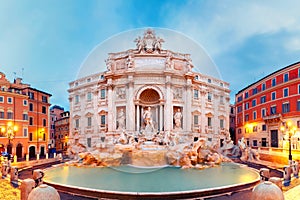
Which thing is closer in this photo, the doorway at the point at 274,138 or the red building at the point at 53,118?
the doorway at the point at 274,138

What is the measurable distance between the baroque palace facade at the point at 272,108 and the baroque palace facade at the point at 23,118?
3825cm

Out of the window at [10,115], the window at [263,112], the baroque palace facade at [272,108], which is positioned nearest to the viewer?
the baroque palace facade at [272,108]

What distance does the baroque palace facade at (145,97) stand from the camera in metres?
29.3

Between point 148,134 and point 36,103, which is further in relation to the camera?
point 36,103

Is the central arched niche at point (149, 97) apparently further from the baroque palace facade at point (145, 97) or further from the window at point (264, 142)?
the window at point (264, 142)

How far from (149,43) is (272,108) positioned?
2213 centimetres

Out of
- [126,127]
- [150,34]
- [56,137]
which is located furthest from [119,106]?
[56,137]

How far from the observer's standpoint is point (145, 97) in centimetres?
3117

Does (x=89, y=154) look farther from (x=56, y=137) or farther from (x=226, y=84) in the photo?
(x=56, y=137)

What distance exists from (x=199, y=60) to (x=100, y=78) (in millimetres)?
20640

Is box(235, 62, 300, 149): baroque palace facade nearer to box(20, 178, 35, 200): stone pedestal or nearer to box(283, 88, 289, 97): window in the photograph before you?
box(283, 88, 289, 97): window

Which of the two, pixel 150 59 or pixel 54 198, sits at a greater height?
pixel 150 59

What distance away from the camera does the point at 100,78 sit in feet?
109

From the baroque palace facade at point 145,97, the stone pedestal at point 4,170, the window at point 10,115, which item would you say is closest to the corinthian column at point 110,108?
the baroque palace facade at point 145,97
